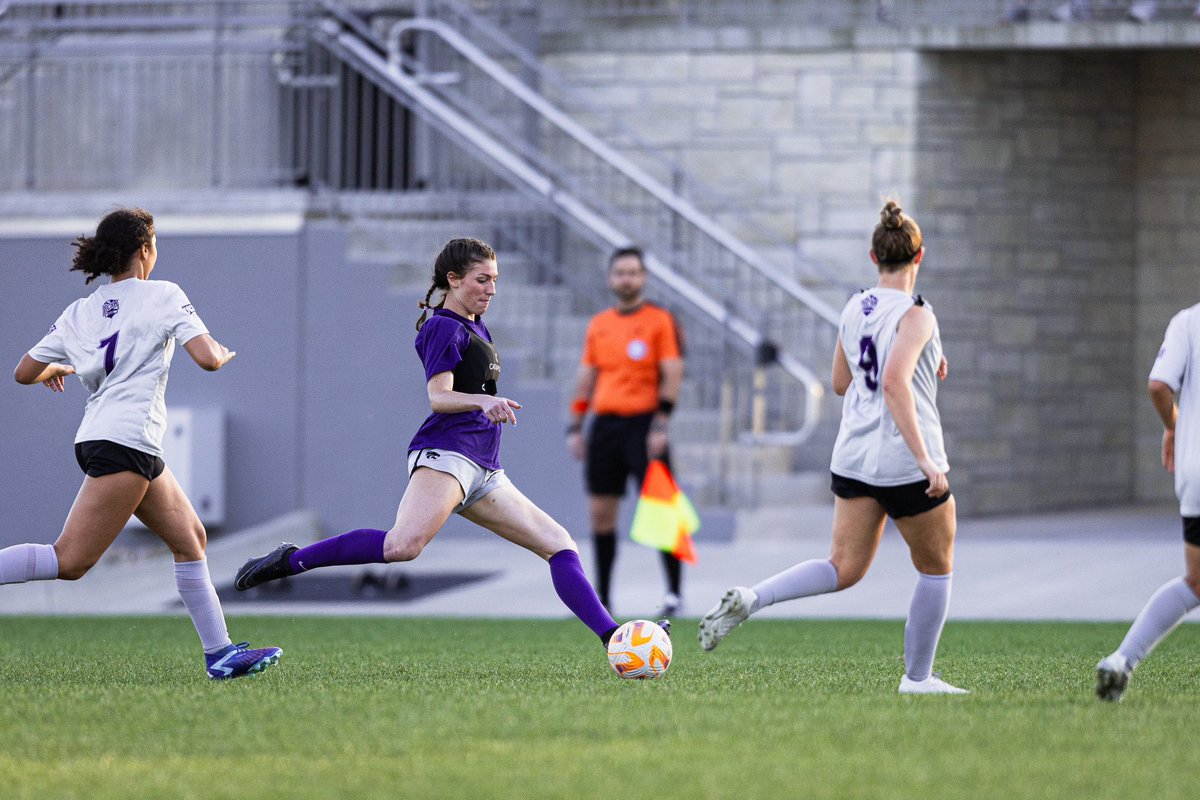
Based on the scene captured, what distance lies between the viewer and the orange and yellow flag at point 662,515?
10.4 meters

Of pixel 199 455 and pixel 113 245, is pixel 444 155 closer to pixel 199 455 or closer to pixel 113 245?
pixel 199 455

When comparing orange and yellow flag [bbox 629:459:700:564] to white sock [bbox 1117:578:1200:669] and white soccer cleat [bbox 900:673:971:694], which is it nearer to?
white soccer cleat [bbox 900:673:971:694]

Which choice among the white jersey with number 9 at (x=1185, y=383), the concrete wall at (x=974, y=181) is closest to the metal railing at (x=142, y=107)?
the concrete wall at (x=974, y=181)

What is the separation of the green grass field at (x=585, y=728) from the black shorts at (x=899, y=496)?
627 mm

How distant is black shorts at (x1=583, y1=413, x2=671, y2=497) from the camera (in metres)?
10.4

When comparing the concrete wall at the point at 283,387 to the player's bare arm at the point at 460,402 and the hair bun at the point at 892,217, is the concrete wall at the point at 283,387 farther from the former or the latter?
the hair bun at the point at 892,217

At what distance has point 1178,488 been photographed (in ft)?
19.5

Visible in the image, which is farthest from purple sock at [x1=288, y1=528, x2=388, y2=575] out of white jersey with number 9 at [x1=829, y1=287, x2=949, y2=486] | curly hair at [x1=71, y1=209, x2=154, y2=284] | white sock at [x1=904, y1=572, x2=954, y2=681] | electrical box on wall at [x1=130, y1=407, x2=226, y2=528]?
electrical box on wall at [x1=130, y1=407, x2=226, y2=528]

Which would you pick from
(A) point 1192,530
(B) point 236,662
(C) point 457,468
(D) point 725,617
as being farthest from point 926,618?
(B) point 236,662

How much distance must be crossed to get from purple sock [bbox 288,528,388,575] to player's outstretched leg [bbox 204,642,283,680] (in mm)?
354

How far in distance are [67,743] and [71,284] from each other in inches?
397

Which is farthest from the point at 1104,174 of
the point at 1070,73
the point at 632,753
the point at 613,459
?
the point at 632,753

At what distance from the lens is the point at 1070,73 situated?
16.4m

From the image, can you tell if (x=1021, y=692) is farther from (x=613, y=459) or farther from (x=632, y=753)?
(x=613, y=459)
